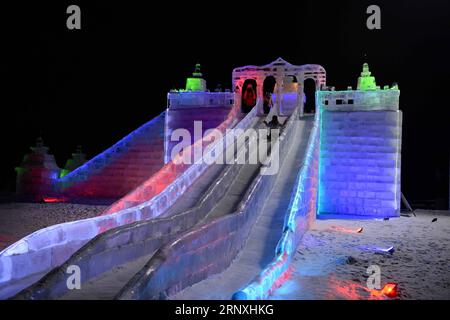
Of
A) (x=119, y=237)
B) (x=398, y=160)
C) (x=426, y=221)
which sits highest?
(x=398, y=160)

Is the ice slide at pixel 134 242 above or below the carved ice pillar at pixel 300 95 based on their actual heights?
below

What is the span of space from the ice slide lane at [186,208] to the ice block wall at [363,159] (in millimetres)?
4651

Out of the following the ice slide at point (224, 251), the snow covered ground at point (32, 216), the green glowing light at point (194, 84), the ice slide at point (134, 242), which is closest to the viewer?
the ice slide at point (134, 242)

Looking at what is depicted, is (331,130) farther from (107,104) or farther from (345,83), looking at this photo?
(107,104)

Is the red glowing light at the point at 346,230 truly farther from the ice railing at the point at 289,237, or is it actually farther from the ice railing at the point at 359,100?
the ice railing at the point at 359,100

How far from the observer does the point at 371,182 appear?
18484mm

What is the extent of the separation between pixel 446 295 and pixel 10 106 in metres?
48.6

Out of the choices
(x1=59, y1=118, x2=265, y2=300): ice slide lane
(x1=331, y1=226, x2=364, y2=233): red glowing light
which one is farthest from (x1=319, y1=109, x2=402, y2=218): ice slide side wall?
(x1=59, y1=118, x2=265, y2=300): ice slide lane

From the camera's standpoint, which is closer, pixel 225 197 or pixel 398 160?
pixel 225 197

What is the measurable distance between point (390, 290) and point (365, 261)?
247 cm

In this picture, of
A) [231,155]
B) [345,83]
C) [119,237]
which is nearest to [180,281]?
[119,237]

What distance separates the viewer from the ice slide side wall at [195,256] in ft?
22.9

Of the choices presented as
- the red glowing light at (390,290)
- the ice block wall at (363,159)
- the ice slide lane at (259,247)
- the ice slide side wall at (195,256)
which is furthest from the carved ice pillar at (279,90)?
the red glowing light at (390,290)

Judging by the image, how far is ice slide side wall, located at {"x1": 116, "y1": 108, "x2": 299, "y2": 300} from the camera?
6980 mm
